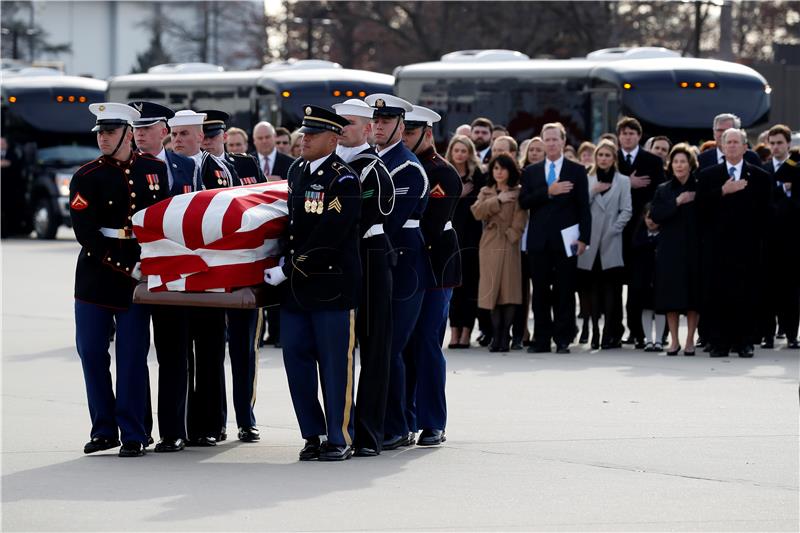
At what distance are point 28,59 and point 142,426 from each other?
7818 cm

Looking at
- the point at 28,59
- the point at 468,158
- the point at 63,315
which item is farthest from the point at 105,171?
the point at 28,59

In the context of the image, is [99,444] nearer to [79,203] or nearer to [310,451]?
[310,451]

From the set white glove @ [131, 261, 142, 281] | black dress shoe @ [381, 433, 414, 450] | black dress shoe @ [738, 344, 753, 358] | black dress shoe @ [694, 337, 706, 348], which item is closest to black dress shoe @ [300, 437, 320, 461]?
black dress shoe @ [381, 433, 414, 450]

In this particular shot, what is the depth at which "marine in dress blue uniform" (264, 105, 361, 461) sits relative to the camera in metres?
8.97

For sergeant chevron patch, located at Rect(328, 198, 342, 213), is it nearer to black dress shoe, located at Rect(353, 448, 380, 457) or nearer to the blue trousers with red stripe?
the blue trousers with red stripe

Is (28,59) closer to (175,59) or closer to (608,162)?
(175,59)

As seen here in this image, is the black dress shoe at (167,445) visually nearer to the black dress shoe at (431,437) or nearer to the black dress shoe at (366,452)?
the black dress shoe at (366,452)

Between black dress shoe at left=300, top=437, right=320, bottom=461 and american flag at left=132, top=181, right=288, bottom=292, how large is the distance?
94cm

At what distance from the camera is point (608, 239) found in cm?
1534

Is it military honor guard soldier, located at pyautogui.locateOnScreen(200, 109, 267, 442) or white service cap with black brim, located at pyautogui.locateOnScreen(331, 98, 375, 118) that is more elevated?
white service cap with black brim, located at pyautogui.locateOnScreen(331, 98, 375, 118)

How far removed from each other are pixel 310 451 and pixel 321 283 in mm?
957

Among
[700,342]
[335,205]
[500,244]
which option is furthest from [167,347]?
[700,342]

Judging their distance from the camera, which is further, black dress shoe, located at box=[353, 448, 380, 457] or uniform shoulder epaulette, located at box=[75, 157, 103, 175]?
black dress shoe, located at box=[353, 448, 380, 457]

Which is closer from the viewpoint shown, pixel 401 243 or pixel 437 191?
pixel 401 243
